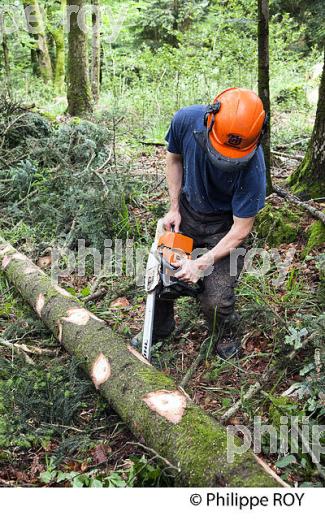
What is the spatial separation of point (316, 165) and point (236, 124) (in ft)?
6.18

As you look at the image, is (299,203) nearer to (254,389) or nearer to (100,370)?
(254,389)

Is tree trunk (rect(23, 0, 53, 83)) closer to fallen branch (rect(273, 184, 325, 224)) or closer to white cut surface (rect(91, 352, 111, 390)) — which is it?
fallen branch (rect(273, 184, 325, 224))

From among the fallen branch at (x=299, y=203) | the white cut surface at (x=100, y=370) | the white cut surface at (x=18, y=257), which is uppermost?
the fallen branch at (x=299, y=203)

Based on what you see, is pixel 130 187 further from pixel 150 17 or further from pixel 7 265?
pixel 150 17

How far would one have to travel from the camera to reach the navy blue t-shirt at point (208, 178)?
2502mm

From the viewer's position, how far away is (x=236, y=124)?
221 centimetres

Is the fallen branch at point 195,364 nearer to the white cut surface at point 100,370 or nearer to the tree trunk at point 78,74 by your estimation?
the white cut surface at point 100,370

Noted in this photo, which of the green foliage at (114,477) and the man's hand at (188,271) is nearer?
the green foliage at (114,477)

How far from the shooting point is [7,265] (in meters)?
3.78

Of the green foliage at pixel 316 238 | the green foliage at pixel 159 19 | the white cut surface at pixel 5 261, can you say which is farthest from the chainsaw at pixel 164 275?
the green foliage at pixel 159 19

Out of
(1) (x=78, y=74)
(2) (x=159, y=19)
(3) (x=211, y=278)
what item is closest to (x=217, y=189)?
(3) (x=211, y=278)

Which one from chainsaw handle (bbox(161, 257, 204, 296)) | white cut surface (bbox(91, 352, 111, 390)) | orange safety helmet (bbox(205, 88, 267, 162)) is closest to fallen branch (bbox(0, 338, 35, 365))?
white cut surface (bbox(91, 352, 111, 390))

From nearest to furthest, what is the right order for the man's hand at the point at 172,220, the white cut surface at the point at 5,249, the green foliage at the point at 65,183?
1. the man's hand at the point at 172,220
2. the white cut surface at the point at 5,249
3. the green foliage at the point at 65,183

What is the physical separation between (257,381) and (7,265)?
2400 millimetres
